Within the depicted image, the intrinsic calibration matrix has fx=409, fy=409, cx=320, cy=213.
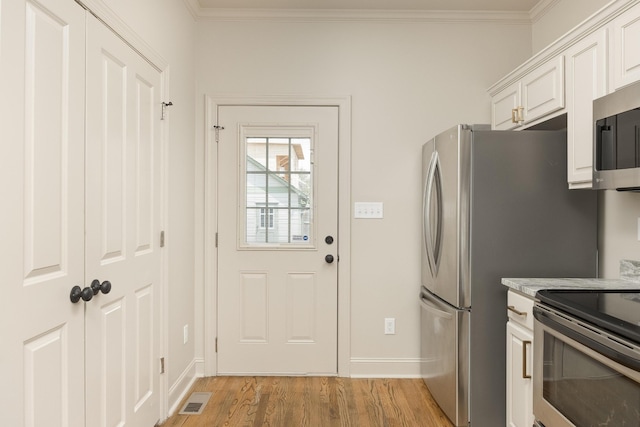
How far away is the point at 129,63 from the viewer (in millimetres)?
1990

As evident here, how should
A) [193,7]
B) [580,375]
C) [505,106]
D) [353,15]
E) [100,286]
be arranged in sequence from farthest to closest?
[353,15] < [193,7] < [505,106] < [100,286] < [580,375]

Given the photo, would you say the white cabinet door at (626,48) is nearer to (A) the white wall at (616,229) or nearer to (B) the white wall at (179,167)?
(A) the white wall at (616,229)

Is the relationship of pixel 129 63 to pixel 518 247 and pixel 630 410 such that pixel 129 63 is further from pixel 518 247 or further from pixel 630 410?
pixel 630 410

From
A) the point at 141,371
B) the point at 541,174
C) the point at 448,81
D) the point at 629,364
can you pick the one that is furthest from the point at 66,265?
the point at 448,81

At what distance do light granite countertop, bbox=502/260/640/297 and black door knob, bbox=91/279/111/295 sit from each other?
6.06 feet

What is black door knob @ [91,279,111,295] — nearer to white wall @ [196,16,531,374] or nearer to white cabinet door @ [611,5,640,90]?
white wall @ [196,16,531,374]

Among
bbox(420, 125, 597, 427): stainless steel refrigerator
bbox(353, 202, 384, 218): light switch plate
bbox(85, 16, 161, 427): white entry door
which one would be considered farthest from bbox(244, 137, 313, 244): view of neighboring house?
bbox(420, 125, 597, 427): stainless steel refrigerator

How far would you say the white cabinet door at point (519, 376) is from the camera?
190 centimetres

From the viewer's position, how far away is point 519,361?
77.7 inches

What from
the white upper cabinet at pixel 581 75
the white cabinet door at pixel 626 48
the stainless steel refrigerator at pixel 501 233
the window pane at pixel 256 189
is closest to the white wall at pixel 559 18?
the white upper cabinet at pixel 581 75

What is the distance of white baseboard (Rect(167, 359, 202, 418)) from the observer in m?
2.55

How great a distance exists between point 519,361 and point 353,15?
8.42 ft

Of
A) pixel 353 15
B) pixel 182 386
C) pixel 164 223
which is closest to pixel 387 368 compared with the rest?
pixel 182 386

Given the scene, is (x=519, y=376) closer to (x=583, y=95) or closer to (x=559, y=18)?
(x=583, y=95)
